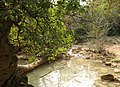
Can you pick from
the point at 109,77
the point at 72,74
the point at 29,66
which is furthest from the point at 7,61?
the point at 72,74

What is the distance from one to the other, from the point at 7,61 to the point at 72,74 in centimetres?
625

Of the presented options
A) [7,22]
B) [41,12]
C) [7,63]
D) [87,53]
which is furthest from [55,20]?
[87,53]

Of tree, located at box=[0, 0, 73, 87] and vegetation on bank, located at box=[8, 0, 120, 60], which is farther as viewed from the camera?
tree, located at box=[0, 0, 73, 87]

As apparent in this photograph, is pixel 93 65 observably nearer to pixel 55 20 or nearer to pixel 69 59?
pixel 69 59

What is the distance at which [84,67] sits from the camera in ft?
40.8

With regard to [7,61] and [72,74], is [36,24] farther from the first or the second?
[72,74]

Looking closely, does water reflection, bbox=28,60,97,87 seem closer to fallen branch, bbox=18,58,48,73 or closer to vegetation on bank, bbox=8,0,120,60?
fallen branch, bbox=18,58,48,73

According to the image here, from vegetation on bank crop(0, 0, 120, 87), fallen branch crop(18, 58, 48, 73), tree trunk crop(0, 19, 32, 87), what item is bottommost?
fallen branch crop(18, 58, 48, 73)

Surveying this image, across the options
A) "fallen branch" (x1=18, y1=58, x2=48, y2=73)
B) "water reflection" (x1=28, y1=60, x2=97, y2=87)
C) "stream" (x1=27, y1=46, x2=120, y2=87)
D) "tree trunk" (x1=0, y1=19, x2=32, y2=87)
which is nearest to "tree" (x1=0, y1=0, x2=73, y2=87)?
"tree trunk" (x1=0, y1=19, x2=32, y2=87)

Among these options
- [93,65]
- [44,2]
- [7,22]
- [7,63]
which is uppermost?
[44,2]

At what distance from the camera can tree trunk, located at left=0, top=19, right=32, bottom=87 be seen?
4.70 meters

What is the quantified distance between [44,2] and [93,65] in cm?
1000

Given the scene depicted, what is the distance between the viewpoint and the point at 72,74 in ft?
35.9

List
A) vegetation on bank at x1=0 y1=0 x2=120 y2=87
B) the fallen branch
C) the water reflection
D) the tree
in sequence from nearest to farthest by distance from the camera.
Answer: vegetation on bank at x1=0 y1=0 x2=120 y2=87, the tree, the fallen branch, the water reflection
